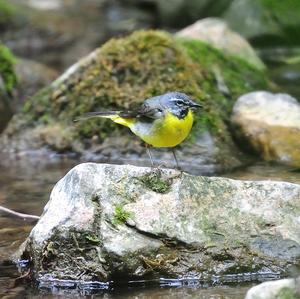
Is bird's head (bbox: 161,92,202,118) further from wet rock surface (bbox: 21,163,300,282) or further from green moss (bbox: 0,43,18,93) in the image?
green moss (bbox: 0,43,18,93)

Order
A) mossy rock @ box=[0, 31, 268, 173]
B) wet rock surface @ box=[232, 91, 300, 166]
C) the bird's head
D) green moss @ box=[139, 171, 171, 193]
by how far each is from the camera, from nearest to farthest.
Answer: green moss @ box=[139, 171, 171, 193]
the bird's head
wet rock surface @ box=[232, 91, 300, 166]
mossy rock @ box=[0, 31, 268, 173]

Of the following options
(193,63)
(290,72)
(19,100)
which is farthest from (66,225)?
(290,72)

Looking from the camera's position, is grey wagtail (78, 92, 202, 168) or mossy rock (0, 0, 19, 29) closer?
grey wagtail (78, 92, 202, 168)

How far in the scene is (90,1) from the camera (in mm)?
19766

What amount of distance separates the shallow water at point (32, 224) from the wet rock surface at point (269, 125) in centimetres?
26

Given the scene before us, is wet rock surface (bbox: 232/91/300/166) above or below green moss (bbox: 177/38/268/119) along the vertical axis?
below

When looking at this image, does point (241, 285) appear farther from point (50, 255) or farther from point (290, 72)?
point (290, 72)

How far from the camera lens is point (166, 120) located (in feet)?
19.6

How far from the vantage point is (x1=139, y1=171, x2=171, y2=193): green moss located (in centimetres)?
552

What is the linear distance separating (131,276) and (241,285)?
76 cm

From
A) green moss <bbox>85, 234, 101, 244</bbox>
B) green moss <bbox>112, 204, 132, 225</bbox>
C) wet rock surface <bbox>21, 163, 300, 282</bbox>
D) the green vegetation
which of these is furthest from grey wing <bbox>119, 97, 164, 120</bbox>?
the green vegetation

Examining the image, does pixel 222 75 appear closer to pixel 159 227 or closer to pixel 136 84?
pixel 136 84

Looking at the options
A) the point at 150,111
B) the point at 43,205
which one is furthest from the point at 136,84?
the point at 150,111

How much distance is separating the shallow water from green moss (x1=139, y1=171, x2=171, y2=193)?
2.25ft
